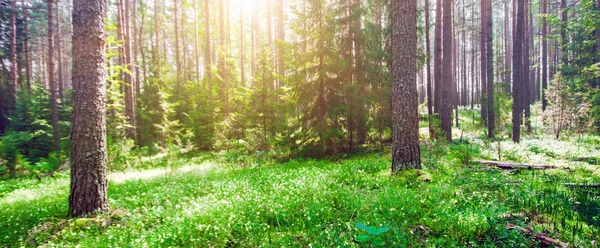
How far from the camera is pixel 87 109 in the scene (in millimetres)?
5180

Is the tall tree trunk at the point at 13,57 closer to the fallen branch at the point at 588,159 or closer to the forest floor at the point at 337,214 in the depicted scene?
the forest floor at the point at 337,214

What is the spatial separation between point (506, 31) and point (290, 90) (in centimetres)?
4382

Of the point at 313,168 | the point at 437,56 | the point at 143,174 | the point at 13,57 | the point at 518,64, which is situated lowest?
the point at 143,174

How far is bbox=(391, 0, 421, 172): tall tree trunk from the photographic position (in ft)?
23.0

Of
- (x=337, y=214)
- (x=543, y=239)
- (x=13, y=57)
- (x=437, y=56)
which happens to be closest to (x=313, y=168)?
(x=337, y=214)

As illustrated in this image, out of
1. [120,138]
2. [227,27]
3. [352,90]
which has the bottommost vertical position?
[120,138]

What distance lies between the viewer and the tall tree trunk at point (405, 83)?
276 inches

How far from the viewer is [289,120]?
1233cm

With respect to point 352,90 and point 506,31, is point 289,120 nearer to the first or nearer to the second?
point 352,90

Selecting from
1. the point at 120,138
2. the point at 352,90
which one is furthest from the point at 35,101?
the point at 352,90

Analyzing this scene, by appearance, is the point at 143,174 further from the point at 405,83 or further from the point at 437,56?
the point at 437,56

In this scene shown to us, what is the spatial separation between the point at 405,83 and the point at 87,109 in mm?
7267

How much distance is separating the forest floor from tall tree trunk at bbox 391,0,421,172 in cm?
77

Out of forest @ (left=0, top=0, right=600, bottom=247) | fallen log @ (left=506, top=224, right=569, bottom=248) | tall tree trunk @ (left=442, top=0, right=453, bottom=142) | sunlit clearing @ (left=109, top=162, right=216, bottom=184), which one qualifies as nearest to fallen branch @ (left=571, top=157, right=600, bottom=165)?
forest @ (left=0, top=0, right=600, bottom=247)
